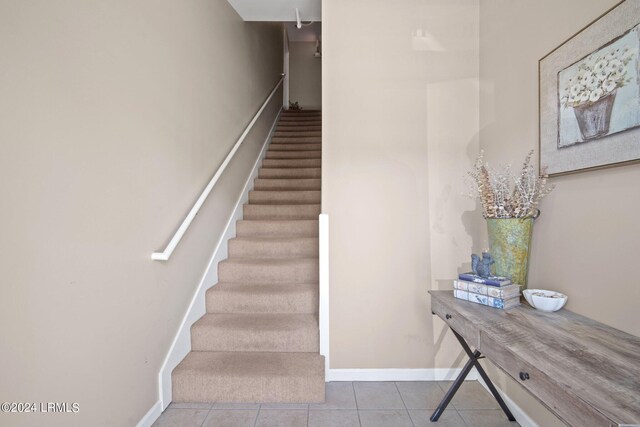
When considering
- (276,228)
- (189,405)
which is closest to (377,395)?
(189,405)

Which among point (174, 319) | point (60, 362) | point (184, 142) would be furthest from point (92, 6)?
point (174, 319)

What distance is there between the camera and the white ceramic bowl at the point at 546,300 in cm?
131

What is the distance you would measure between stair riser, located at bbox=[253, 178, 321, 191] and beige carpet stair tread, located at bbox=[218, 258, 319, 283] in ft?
4.26

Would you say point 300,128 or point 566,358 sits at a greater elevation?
point 300,128

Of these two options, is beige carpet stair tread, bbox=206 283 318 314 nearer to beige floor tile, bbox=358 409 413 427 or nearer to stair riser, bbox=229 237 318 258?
stair riser, bbox=229 237 318 258

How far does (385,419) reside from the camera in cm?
172

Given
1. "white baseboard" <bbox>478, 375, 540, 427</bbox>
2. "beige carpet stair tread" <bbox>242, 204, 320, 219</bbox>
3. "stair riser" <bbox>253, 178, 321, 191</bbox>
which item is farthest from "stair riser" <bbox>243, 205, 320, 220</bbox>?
"white baseboard" <bbox>478, 375, 540, 427</bbox>

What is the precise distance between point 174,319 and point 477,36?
285 centimetres

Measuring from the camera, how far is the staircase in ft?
5.98

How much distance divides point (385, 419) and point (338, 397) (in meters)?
0.32

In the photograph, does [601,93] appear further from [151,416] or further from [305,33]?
[305,33]

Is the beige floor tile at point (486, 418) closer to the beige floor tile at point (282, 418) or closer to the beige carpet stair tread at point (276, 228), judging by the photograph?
the beige floor tile at point (282, 418)

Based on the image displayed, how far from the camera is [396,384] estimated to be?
2084mm

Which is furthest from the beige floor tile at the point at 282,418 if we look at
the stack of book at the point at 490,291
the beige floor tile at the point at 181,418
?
the stack of book at the point at 490,291
